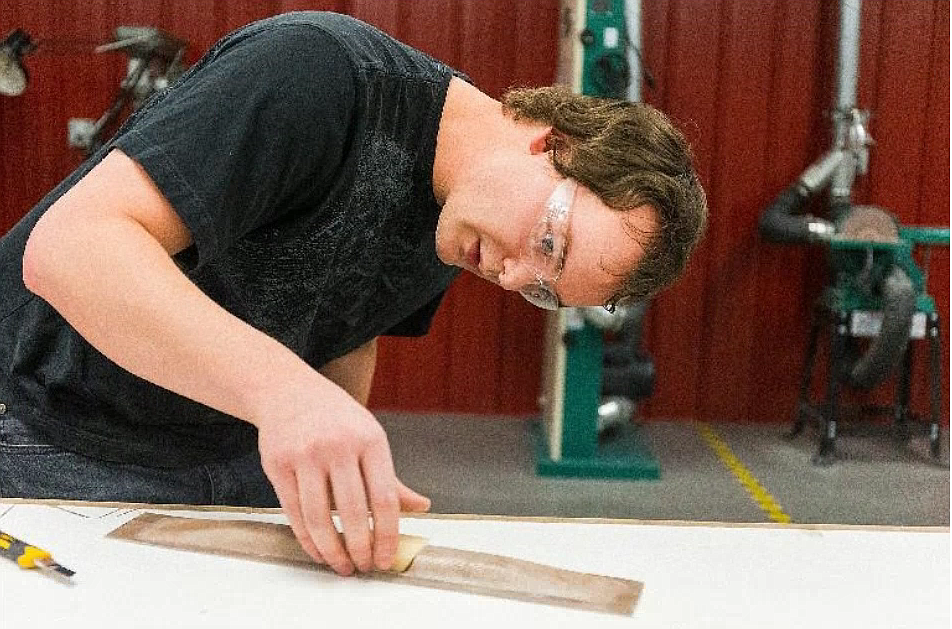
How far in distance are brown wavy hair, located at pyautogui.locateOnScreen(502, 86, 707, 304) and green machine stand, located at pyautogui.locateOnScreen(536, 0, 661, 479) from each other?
2265 mm

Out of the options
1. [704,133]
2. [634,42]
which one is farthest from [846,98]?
[634,42]

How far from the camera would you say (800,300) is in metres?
4.16

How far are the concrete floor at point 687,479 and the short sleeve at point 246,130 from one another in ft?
7.23

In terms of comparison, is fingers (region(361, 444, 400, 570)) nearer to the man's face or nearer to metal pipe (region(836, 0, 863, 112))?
the man's face

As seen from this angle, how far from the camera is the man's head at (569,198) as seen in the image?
3.26 feet

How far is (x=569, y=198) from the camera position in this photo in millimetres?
997

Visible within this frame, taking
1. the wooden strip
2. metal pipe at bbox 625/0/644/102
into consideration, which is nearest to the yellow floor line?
metal pipe at bbox 625/0/644/102

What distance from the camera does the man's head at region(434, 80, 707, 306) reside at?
100 centimetres

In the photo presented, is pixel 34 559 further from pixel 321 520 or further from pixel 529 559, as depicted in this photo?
pixel 529 559

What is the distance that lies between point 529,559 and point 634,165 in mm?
446

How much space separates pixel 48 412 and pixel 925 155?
4.05m

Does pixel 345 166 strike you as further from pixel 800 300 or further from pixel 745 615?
pixel 800 300

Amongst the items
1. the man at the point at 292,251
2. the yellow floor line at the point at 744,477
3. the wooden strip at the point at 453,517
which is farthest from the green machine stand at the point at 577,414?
the wooden strip at the point at 453,517

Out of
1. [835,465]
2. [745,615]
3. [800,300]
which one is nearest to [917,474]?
[835,465]
